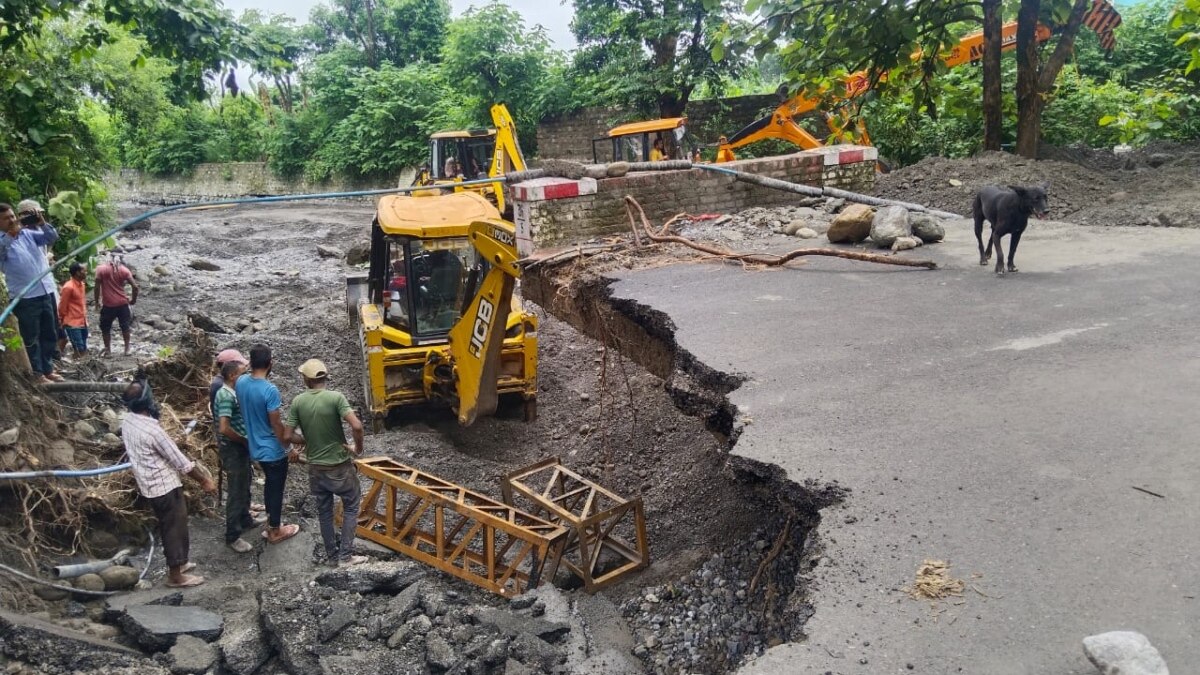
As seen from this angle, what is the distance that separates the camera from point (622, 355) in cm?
851

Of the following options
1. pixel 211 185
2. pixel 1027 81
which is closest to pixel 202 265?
pixel 1027 81

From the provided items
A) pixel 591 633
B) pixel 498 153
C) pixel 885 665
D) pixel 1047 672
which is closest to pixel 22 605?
pixel 591 633

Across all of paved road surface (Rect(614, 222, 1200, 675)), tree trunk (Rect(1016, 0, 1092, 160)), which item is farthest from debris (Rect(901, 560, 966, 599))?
tree trunk (Rect(1016, 0, 1092, 160))

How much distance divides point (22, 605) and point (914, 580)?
4.92 metres

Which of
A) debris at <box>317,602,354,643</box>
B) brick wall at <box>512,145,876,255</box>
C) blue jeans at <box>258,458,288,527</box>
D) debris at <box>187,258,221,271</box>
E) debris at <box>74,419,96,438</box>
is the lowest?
debris at <box>317,602,354,643</box>

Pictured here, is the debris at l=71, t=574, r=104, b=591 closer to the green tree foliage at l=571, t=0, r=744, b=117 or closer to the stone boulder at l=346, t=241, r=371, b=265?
the stone boulder at l=346, t=241, r=371, b=265

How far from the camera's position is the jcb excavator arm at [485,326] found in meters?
7.16

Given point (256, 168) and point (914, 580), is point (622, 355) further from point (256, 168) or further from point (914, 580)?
point (256, 168)

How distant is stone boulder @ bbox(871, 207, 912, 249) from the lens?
936cm

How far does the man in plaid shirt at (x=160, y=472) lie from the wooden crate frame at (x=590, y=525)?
89.4 inches

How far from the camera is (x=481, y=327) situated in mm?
7418

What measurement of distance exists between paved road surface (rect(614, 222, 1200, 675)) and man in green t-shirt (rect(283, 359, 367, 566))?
2.60 metres

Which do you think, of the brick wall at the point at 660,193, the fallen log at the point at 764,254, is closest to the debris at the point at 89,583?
the brick wall at the point at 660,193

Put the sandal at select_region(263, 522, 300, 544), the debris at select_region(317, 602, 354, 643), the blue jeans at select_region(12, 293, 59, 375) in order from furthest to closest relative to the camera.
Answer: the blue jeans at select_region(12, 293, 59, 375) < the sandal at select_region(263, 522, 300, 544) < the debris at select_region(317, 602, 354, 643)
